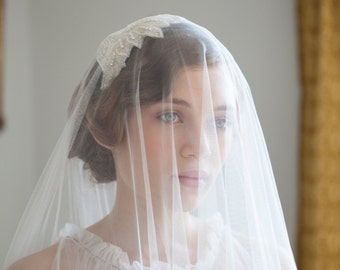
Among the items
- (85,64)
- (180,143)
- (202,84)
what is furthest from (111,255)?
(85,64)

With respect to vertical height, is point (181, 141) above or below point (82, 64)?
below

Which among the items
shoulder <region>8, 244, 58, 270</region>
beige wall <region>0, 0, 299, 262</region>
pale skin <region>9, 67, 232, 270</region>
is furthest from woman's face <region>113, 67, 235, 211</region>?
beige wall <region>0, 0, 299, 262</region>

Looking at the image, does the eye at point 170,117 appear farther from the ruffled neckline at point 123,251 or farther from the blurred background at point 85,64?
the blurred background at point 85,64

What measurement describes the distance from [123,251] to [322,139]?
111 centimetres

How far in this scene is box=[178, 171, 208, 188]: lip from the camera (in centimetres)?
84

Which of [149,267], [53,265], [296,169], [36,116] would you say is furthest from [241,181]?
[36,116]

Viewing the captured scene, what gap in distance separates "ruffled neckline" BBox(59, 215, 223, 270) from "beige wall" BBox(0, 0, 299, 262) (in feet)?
3.29

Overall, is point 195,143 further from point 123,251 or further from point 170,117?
point 123,251

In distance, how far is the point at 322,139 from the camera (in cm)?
175

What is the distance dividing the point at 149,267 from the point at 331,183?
1115 millimetres

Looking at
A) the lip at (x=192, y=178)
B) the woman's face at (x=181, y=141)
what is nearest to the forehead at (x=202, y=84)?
the woman's face at (x=181, y=141)

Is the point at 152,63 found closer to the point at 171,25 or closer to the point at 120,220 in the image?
the point at 171,25

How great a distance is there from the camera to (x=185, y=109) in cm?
83

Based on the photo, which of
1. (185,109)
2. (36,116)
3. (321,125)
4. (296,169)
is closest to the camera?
(185,109)
